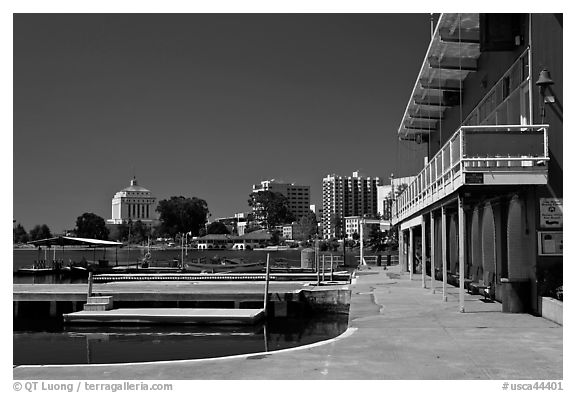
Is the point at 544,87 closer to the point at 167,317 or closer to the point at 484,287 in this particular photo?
the point at 484,287

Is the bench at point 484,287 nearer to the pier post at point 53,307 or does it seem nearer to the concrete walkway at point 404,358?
the concrete walkway at point 404,358

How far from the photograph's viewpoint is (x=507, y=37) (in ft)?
57.3

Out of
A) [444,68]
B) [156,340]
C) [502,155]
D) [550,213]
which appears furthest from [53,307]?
[550,213]

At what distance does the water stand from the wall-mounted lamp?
29.9ft

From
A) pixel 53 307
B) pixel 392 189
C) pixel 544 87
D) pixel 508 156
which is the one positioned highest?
pixel 392 189

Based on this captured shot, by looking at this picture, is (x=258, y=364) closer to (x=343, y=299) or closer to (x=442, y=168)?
(x=442, y=168)

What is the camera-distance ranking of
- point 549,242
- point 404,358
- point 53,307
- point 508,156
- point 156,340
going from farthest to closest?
point 53,307 → point 156,340 → point 549,242 → point 508,156 → point 404,358

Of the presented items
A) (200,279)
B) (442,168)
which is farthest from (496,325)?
(200,279)

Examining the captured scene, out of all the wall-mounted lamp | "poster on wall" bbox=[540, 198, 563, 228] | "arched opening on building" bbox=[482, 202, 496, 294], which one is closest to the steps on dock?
"arched opening on building" bbox=[482, 202, 496, 294]

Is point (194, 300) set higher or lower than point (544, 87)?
lower

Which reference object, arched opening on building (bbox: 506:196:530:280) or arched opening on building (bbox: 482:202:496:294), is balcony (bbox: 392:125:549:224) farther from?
arched opening on building (bbox: 482:202:496:294)

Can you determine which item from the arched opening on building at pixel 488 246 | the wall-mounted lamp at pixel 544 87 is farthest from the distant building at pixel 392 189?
the wall-mounted lamp at pixel 544 87

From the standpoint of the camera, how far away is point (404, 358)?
424 inches

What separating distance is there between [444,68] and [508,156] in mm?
8057
